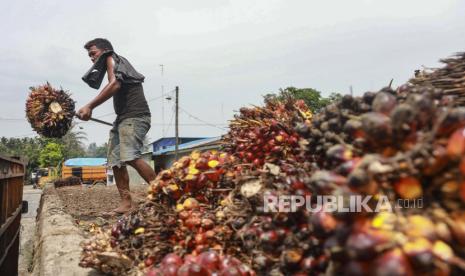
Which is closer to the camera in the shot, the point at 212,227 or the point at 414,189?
the point at 414,189

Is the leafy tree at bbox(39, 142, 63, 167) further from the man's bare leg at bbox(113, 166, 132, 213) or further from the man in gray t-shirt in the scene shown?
the man's bare leg at bbox(113, 166, 132, 213)

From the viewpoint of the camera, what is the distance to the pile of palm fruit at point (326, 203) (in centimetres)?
90

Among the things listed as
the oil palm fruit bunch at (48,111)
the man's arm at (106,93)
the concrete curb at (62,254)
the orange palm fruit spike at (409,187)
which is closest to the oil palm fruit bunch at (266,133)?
the orange palm fruit spike at (409,187)

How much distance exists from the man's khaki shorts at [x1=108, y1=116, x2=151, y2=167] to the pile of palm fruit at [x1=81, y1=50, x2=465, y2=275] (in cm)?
175

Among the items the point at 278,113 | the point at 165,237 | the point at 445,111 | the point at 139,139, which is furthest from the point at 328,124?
the point at 139,139

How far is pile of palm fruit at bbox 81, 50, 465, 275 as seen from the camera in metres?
0.90

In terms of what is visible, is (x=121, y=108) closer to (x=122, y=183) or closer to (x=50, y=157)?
(x=122, y=183)

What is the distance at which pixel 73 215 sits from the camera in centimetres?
492

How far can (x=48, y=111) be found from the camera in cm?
453

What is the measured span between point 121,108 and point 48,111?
1060 mm

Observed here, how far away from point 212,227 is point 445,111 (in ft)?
3.32

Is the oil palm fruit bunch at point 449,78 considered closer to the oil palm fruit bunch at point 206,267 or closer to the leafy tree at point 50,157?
the oil palm fruit bunch at point 206,267

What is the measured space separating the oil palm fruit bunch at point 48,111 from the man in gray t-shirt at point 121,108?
0.54 m

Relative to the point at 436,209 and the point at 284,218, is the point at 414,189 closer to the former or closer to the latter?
the point at 436,209
